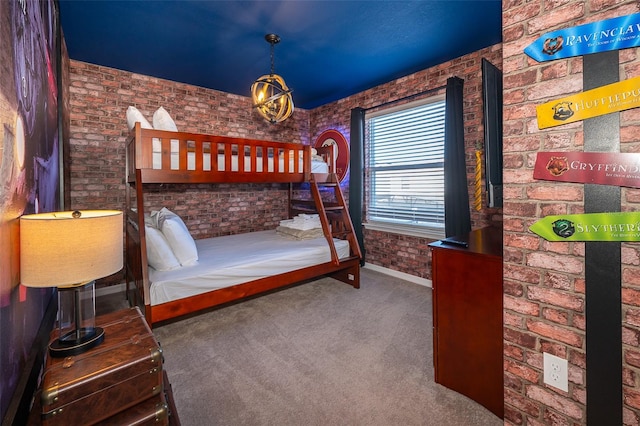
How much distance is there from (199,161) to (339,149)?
2.42m

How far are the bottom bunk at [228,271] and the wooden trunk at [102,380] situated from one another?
102 cm

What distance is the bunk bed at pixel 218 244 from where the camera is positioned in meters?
2.28

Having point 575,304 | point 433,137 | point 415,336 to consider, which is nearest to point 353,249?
point 415,336

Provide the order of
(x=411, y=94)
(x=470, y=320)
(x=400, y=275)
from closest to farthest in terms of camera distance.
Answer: (x=470, y=320) < (x=411, y=94) < (x=400, y=275)

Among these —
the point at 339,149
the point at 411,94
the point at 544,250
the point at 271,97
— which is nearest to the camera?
the point at 544,250

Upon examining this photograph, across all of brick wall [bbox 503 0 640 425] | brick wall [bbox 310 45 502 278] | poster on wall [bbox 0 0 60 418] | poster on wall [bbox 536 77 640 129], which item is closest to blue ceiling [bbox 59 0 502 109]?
brick wall [bbox 310 45 502 278]

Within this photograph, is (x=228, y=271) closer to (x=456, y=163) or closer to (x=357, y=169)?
(x=357, y=169)

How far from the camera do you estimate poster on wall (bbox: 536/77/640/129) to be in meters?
1.00

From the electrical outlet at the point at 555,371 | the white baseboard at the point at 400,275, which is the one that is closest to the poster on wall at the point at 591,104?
the electrical outlet at the point at 555,371

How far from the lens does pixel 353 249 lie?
3.52 metres

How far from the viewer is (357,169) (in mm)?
4219

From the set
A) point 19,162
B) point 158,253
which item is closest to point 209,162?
point 158,253

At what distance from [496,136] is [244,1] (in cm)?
209

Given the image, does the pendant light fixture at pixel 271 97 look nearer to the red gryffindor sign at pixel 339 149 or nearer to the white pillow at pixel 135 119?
the white pillow at pixel 135 119
